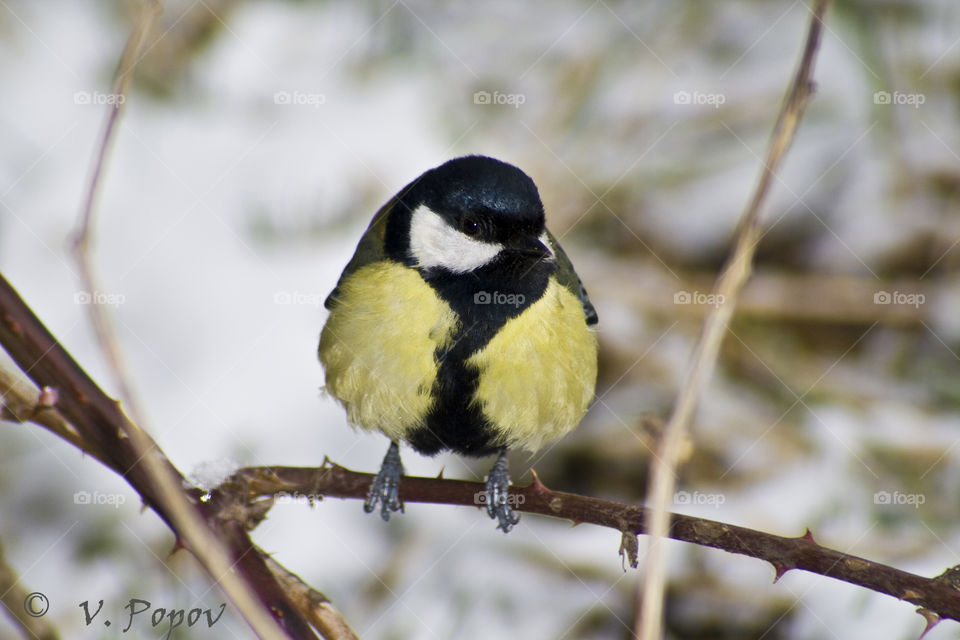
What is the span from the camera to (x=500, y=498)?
2264 millimetres

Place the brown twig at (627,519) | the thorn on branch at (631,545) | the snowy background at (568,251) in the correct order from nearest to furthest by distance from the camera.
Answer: the brown twig at (627,519) < the thorn on branch at (631,545) < the snowy background at (568,251)

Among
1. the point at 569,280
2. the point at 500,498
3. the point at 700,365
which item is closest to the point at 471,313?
the point at 569,280

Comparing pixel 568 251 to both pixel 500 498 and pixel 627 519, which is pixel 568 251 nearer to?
pixel 500 498

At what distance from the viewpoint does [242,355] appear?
3.20 m

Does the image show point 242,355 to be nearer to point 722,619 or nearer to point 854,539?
point 722,619

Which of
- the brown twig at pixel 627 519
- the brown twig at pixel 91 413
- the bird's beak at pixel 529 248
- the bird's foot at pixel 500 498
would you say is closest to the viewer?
the brown twig at pixel 91 413

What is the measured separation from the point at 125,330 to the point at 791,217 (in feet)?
9.47

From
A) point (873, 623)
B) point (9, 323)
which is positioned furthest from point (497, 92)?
point (9, 323)

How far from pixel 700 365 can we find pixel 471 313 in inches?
46.6

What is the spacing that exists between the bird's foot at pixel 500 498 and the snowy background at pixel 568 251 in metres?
0.69

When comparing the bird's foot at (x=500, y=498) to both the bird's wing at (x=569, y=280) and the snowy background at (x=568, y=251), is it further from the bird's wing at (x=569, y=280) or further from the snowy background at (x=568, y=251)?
the snowy background at (x=568, y=251)

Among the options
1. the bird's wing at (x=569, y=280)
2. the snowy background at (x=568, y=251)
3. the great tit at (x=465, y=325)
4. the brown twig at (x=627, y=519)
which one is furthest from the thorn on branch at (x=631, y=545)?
the snowy background at (x=568, y=251)

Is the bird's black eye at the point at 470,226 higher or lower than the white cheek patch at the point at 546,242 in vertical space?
lower

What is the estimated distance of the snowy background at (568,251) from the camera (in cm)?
310
